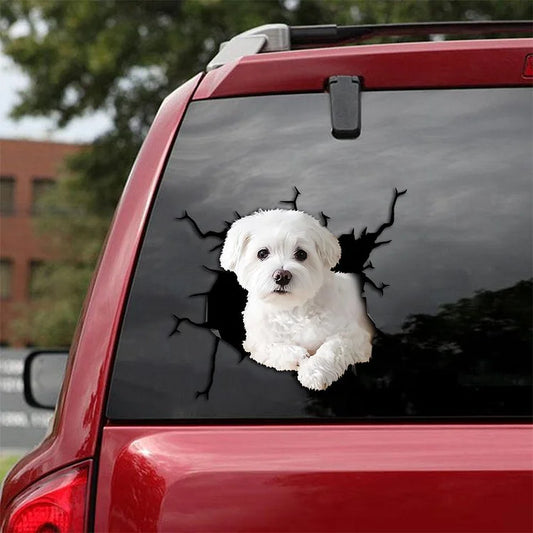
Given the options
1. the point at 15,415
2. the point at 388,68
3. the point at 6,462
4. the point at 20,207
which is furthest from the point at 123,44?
the point at 20,207

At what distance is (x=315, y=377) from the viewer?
80.5 inches

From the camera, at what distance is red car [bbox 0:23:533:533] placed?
6.39 ft

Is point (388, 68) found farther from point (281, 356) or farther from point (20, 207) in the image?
point (20, 207)

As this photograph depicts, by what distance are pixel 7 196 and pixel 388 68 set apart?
5389 centimetres

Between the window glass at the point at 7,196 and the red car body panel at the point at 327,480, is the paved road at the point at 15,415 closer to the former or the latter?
the red car body panel at the point at 327,480

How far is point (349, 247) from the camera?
83.7 inches

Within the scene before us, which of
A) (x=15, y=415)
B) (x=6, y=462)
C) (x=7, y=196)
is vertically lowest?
(x=7, y=196)

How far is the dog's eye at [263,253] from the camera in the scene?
2181 mm

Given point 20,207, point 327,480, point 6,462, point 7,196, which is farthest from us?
point 7,196

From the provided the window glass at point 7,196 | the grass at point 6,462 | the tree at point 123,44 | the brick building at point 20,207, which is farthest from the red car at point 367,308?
the window glass at point 7,196

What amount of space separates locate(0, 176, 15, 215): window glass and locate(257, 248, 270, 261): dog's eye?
5352cm

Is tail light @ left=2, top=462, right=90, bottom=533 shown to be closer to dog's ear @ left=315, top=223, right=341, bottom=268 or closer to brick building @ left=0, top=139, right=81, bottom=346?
dog's ear @ left=315, top=223, right=341, bottom=268

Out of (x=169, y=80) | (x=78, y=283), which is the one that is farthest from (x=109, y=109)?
(x=78, y=283)

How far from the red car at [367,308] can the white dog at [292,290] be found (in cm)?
3
